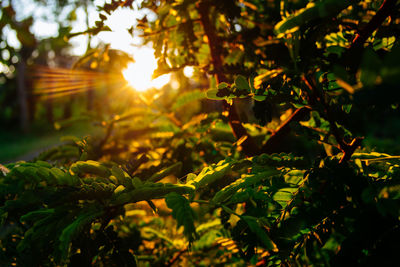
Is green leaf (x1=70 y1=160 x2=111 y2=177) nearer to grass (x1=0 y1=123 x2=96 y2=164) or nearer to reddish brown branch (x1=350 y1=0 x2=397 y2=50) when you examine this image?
reddish brown branch (x1=350 y1=0 x2=397 y2=50)

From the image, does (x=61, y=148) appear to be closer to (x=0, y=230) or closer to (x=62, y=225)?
(x=62, y=225)

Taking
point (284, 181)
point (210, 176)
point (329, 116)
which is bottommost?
point (284, 181)

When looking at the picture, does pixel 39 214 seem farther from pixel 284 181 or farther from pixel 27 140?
pixel 27 140

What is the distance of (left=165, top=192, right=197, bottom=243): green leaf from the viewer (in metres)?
0.69

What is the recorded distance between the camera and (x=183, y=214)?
0.72m

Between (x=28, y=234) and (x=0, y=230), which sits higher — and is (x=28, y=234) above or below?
above

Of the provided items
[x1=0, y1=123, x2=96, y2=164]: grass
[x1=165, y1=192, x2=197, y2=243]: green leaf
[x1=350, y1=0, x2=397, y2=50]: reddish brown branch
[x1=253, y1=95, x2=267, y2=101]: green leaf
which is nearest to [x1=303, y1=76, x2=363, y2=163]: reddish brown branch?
[x1=253, y1=95, x2=267, y2=101]: green leaf

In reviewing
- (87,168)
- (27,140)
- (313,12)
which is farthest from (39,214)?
(27,140)

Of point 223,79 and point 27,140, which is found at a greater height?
point 223,79

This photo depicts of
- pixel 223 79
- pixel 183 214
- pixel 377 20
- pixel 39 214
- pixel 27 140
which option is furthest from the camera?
pixel 27 140

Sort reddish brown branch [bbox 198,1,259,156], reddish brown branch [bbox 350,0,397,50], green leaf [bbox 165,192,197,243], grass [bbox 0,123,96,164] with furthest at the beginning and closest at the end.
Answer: grass [bbox 0,123,96,164]
reddish brown branch [bbox 198,1,259,156]
reddish brown branch [bbox 350,0,397,50]
green leaf [bbox 165,192,197,243]

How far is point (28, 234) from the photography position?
0.84 meters

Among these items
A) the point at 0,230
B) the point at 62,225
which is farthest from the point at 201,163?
the point at 0,230

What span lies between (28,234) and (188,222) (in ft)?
1.82
